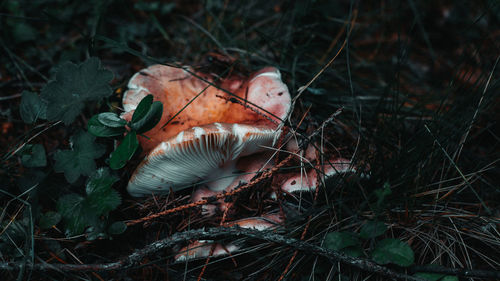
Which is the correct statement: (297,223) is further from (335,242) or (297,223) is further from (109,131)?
(109,131)

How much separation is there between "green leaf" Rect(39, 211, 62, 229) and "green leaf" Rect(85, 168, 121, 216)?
0.67 feet

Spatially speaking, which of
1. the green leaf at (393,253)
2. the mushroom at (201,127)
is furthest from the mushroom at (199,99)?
the green leaf at (393,253)

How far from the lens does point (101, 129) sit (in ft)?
5.82

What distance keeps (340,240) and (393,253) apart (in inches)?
10.2

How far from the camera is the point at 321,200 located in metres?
2.00

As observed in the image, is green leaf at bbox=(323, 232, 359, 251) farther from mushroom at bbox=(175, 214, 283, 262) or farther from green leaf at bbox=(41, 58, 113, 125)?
green leaf at bbox=(41, 58, 113, 125)

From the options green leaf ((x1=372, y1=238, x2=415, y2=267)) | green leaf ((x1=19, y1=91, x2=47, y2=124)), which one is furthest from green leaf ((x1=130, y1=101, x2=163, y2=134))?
green leaf ((x1=372, y1=238, x2=415, y2=267))

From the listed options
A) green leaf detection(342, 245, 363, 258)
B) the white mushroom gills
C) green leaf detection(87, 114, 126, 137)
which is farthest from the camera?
green leaf detection(87, 114, 126, 137)

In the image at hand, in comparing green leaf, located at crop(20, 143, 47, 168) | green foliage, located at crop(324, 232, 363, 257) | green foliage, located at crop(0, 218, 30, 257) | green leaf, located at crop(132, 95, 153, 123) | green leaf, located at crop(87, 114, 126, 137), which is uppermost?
green leaf, located at crop(132, 95, 153, 123)

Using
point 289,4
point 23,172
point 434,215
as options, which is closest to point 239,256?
point 434,215

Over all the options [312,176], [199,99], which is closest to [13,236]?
[199,99]

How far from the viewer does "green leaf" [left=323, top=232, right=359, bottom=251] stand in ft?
5.41

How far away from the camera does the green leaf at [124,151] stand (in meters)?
1.70

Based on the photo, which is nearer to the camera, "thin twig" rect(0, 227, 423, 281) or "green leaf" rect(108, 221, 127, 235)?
"thin twig" rect(0, 227, 423, 281)
